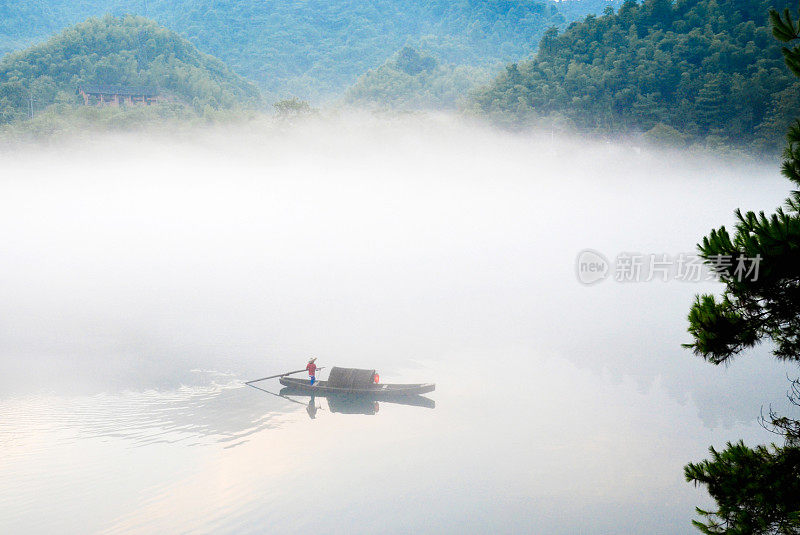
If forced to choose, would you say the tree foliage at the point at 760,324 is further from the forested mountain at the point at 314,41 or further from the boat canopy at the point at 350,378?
the forested mountain at the point at 314,41

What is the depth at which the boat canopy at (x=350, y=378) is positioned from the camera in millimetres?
24859

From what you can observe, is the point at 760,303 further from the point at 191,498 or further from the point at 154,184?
the point at 154,184

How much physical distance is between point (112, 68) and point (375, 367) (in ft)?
381

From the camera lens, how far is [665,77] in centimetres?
9350

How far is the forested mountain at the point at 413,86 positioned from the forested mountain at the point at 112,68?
26350mm

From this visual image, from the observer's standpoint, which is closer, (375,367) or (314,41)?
(375,367)

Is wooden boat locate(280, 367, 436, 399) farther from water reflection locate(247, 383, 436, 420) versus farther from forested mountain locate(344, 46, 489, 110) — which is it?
forested mountain locate(344, 46, 489, 110)

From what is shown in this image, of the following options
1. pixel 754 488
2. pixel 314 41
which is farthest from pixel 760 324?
pixel 314 41

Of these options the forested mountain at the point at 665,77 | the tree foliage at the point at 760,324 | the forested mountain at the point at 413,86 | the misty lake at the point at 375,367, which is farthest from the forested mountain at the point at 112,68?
the tree foliage at the point at 760,324

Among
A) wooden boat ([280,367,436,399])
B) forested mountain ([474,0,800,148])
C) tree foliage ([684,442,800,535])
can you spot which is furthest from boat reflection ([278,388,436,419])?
forested mountain ([474,0,800,148])

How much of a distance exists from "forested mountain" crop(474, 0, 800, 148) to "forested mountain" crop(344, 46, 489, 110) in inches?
770

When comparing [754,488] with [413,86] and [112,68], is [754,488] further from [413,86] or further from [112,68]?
[112,68]

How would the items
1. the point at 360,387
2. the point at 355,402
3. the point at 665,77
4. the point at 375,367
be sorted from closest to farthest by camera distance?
the point at 360,387 → the point at 355,402 → the point at 375,367 → the point at 665,77

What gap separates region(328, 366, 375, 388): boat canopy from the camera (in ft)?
81.6
